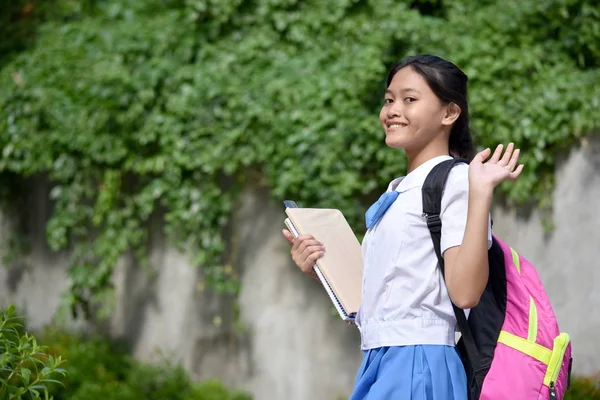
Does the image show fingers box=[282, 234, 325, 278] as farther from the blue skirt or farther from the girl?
the blue skirt

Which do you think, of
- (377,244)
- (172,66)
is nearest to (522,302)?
(377,244)

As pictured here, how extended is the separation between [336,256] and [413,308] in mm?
450

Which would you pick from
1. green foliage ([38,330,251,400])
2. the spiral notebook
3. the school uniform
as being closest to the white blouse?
the school uniform

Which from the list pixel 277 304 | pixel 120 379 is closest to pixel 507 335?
pixel 277 304

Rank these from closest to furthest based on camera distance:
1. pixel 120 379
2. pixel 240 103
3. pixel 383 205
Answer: pixel 383 205 → pixel 240 103 → pixel 120 379

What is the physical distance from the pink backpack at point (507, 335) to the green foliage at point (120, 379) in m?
3.70

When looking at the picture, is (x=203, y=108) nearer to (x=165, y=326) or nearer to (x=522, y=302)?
(x=165, y=326)

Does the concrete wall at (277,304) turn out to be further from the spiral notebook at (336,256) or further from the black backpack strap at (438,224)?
the black backpack strap at (438,224)

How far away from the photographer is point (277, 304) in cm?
576

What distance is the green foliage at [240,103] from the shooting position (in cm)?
503

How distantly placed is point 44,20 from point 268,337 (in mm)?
3750

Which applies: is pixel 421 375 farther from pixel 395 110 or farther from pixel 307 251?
pixel 395 110

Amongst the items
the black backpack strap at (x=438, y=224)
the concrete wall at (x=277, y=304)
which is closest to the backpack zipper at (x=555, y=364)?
the black backpack strap at (x=438, y=224)

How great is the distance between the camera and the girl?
7.11 feet
